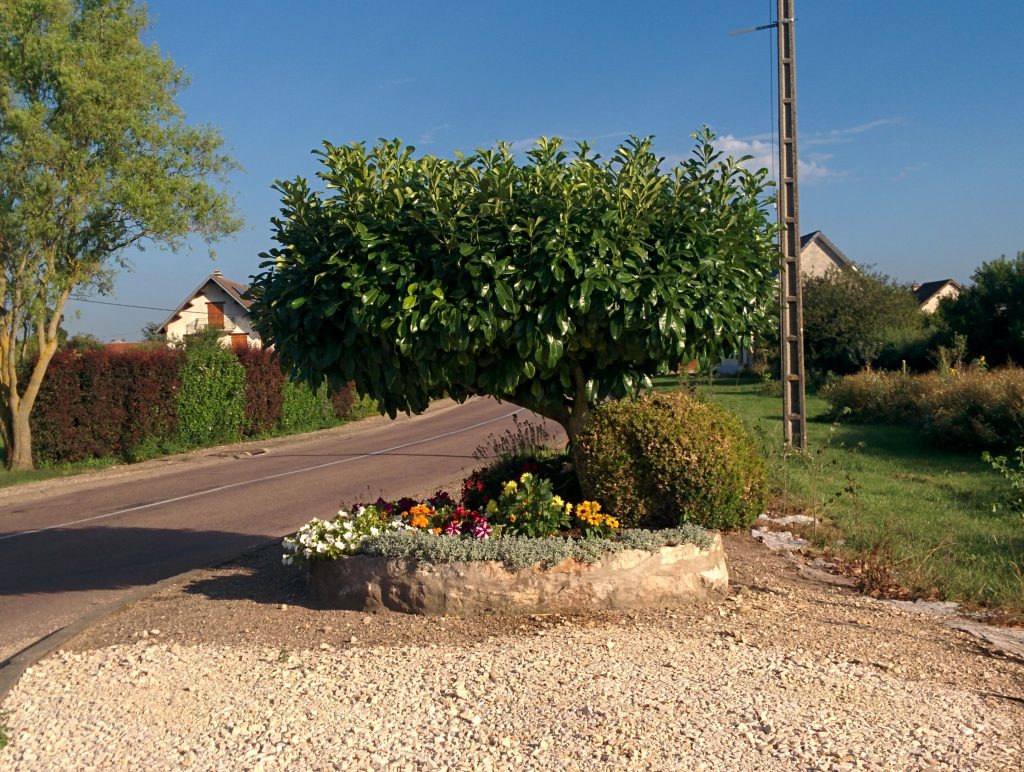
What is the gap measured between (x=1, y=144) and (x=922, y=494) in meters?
16.7

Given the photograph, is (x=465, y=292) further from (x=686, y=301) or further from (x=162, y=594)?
(x=162, y=594)

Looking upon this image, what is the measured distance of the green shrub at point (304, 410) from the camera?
26.6 metres

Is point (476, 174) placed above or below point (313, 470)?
above

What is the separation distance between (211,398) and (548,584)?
18.9 m

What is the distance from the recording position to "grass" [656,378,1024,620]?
6.54 meters

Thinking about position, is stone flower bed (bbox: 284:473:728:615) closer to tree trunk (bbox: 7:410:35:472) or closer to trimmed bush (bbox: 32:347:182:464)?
tree trunk (bbox: 7:410:35:472)

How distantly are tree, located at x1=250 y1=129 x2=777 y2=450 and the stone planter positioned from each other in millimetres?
1211

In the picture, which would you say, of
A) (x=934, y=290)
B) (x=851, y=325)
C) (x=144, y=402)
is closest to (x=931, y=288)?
(x=934, y=290)

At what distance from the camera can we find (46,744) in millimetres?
4254

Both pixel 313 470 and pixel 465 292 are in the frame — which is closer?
pixel 465 292

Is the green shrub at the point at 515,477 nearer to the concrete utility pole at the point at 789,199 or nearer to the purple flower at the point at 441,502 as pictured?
the purple flower at the point at 441,502

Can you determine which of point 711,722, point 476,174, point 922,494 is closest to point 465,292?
point 476,174

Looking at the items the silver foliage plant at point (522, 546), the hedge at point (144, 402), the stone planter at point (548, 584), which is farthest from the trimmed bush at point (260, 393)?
the stone planter at point (548, 584)

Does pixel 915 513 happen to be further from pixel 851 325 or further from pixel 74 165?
pixel 851 325
